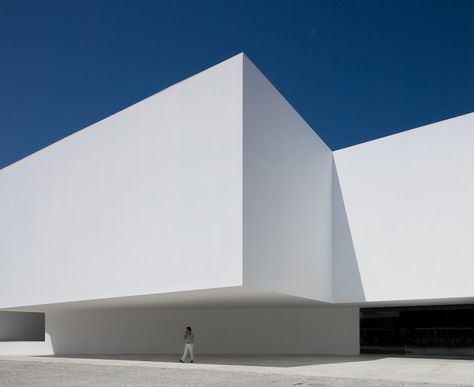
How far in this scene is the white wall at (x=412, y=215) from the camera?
46.5ft

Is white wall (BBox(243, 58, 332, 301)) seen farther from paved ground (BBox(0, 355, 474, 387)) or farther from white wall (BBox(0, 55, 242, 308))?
paved ground (BBox(0, 355, 474, 387))

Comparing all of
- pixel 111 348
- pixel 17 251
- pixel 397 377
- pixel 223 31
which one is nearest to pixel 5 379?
pixel 397 377

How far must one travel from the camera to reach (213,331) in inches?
766

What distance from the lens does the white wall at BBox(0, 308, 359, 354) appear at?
18141 millimetres

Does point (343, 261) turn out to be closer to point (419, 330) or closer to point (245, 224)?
point (419, 330)

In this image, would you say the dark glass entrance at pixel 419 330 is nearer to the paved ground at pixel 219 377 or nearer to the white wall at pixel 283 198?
the white wall at pixel 283 198

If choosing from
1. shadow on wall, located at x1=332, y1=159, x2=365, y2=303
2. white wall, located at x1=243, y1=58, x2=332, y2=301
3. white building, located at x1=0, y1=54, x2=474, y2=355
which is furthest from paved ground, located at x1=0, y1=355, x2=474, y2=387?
shadow on wall, located at x1=332, y1=159, x2=365, y2=303

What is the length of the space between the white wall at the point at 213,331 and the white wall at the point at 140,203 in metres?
3.61

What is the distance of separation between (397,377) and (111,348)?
13.7 metres

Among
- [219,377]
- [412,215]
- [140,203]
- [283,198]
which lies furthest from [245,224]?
[412,215]

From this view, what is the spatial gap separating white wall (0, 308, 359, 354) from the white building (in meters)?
0.05

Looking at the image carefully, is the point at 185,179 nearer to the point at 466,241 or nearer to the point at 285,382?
the point at 285,382

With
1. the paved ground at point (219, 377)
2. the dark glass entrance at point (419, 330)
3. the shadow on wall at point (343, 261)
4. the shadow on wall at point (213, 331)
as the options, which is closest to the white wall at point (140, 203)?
the paved ground at point (219, 377)

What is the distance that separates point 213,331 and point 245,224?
920cm
